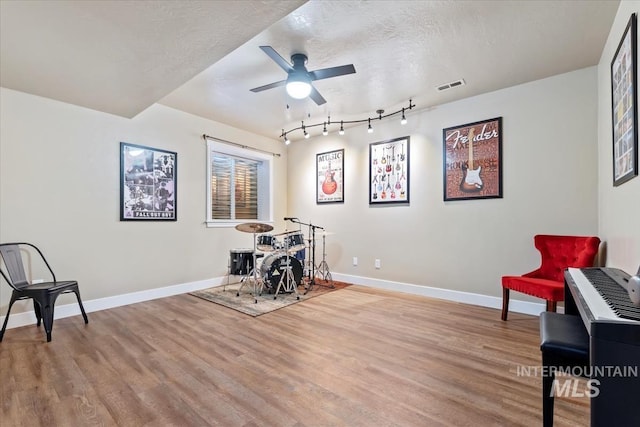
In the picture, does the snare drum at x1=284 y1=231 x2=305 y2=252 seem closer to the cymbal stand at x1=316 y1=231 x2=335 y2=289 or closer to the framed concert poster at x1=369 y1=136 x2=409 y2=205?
the cymbal stand at x1=316 y1=231 x2=335 y2=289

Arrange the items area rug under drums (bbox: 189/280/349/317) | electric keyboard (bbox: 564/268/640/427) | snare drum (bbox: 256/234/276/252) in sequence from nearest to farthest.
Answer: electric keyboard (bbox: 564/268/640/427) → area rug under drums (bbox: 189/280/349/317) → snare drum (bbox: 256/234/276/252)

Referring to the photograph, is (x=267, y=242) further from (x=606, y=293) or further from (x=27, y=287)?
(x=606, y=293)

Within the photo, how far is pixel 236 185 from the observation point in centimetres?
520

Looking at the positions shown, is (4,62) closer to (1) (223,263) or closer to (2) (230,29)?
(2) (230,29)

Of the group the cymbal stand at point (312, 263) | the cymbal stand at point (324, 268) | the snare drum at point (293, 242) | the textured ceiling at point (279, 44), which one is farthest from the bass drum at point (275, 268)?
the textured ceiling at point (279, 44)

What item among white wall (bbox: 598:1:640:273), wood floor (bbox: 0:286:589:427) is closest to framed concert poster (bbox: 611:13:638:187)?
white wall (bbox: 598:1:640:273)

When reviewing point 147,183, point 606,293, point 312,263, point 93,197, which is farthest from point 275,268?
point 606,293

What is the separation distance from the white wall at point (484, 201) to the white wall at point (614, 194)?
0.69 ft

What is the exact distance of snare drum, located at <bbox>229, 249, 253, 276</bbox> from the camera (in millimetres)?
4191

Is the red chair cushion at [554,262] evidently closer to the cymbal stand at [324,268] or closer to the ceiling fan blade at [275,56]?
the cymbal stand at [324,268]

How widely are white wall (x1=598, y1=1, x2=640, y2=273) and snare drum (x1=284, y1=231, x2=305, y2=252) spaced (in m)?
3.19

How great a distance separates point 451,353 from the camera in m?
2.31

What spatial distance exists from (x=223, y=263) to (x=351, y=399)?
11.6 feet

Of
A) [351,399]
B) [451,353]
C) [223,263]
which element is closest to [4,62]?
[223,263]
